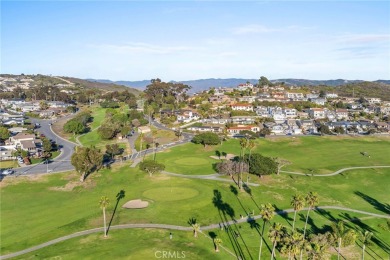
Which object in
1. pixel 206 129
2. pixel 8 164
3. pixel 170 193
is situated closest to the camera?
pixel 170 193

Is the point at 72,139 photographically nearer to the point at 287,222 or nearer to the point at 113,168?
the point at 113,168

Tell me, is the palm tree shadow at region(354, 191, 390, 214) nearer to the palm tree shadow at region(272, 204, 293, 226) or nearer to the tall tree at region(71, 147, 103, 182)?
the palm tree shadow at region(272, 204, 293, 226)

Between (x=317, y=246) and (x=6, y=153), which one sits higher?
(x=317, y=246)

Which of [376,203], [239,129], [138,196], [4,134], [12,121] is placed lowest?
[376,203]

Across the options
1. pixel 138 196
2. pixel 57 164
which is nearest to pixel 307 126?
pixel 138 196

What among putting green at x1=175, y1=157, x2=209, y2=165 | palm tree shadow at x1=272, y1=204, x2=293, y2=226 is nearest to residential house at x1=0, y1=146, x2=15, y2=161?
putting green at x1=175, y1=157, x2=209, y2=165

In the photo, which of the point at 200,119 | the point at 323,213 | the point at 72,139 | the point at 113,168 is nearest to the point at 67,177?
the point at 113,168

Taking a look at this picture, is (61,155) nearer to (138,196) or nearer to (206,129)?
(138,196)
